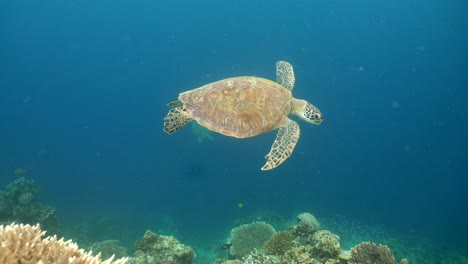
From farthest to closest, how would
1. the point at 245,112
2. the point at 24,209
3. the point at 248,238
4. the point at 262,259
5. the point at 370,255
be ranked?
the point at 24,209 < the point at 248,238 < the point at 245,112 < the point at 262,259 < the point at 370,255

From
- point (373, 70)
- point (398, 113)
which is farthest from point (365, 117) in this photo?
point (373, 70)

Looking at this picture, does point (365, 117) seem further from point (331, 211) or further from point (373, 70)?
point (331, 211)

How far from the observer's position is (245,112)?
6.66 meters

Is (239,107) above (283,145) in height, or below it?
above

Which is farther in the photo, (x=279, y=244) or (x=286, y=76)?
(x=286, y=76)

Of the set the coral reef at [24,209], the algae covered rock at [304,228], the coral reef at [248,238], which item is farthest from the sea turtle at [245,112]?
the coral reef at [24,209]

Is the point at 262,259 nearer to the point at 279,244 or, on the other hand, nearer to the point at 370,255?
the point at 279,244

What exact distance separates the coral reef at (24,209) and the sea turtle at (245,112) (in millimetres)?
9000

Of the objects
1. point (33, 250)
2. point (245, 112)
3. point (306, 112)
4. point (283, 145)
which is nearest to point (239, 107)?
point (245, 112)

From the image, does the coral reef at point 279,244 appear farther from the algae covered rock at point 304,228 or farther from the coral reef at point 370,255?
the coral reef at point 370,255

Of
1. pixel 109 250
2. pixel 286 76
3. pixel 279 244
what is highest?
pixel 286 76

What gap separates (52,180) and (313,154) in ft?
103

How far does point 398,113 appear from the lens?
48188 mm

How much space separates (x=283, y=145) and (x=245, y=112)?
1.19 metres
